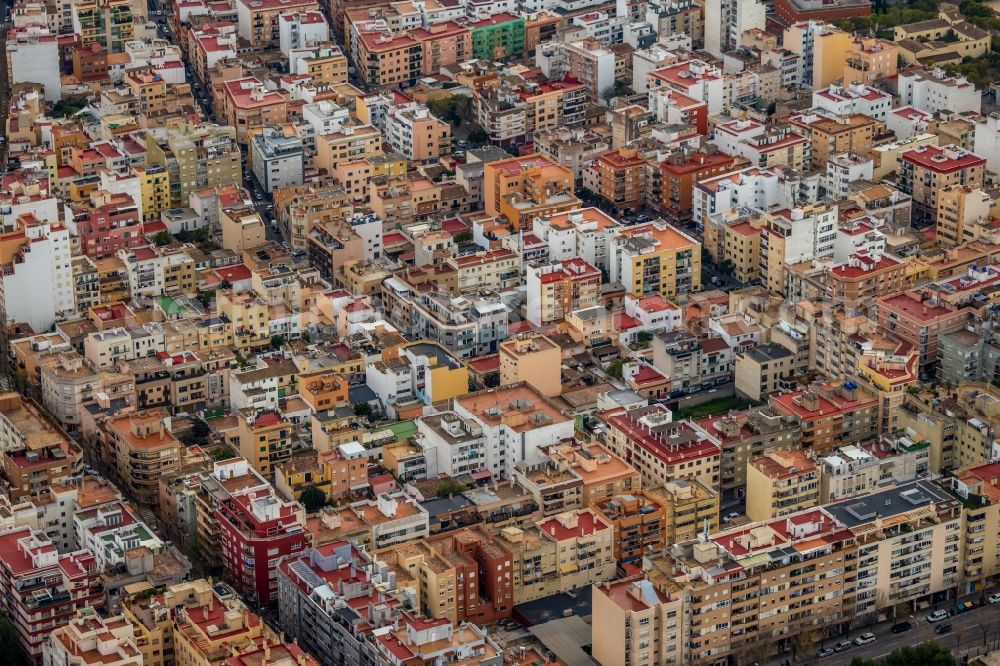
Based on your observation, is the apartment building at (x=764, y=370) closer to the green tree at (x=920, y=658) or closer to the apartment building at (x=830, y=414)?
the apartment building at (x=830, y=414)

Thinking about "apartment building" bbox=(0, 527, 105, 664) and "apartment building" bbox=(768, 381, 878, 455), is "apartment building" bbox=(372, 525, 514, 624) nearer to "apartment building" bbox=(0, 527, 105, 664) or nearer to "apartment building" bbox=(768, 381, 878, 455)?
"apartment building" bbox=(0, 527, 105, 664)

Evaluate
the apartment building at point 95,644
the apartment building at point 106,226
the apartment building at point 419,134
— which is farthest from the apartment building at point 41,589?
the apartment building at point 419,134

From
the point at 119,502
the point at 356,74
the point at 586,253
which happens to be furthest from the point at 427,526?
the point at 356,74

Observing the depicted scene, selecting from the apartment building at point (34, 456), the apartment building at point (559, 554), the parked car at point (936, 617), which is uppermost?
the apartment building at point (34, 456)

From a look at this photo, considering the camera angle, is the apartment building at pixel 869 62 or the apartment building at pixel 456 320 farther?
the apartment building at pixel 869 62

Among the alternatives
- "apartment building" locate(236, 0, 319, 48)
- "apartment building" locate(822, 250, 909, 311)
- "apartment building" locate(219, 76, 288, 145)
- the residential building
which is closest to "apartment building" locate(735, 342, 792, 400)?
"apartment building" locate(822, 250, 909, 311)

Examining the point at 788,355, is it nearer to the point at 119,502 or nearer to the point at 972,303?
the point at 972,303

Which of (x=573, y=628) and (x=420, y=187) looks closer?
(x=573, y=628)
